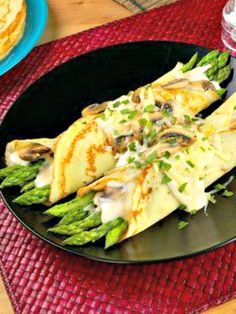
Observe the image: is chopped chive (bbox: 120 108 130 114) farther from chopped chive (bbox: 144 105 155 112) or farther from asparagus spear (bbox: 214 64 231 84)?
asparagus spear (bbox: 214 64 231 84)

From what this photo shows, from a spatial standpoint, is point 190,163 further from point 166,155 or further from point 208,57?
point 208,57

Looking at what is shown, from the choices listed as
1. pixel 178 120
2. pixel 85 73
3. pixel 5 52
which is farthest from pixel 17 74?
pixel 178 120

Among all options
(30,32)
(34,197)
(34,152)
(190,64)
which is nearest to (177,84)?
(190,64)

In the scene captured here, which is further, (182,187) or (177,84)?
(177,84)

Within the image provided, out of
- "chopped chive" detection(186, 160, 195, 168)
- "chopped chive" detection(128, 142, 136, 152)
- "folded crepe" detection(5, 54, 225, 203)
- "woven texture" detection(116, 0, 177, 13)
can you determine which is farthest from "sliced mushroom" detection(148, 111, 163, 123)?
"woven texture" detection(116, 0, 177, 13)

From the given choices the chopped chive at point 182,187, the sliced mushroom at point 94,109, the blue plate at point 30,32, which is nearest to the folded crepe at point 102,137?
the sliced mushroom at point 94,109

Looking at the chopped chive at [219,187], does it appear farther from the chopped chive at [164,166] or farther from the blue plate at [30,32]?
the blue plate at [30,32]
